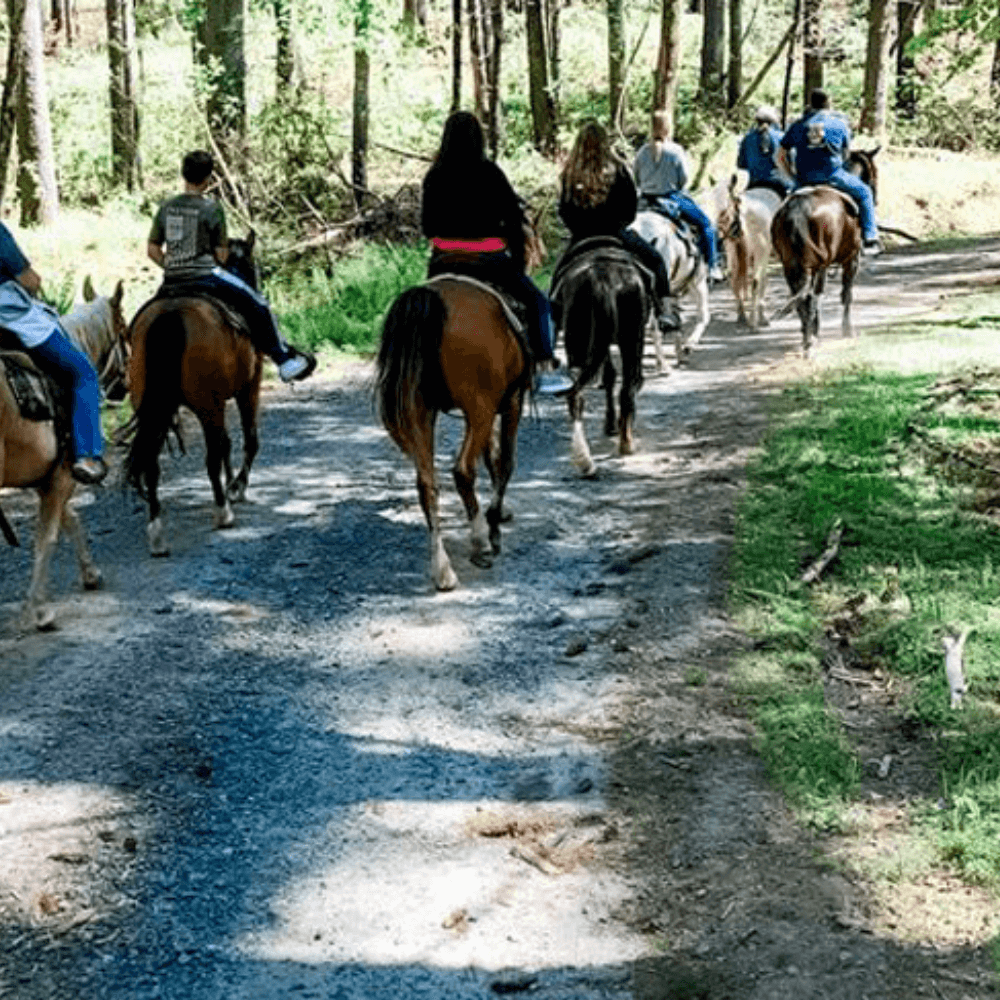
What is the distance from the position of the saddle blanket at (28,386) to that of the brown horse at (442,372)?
6.69 ft

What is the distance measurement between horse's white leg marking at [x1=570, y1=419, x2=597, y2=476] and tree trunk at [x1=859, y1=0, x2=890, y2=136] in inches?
862

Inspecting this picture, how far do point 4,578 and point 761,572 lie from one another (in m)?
5.23

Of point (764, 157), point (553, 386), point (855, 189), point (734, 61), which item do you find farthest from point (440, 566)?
point (734, 61)

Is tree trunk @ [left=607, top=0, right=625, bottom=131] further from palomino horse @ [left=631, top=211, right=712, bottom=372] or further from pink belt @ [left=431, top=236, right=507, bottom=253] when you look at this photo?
pink belt @ [left=431, top=236, right=507, bottom=253]

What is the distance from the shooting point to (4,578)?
32.7ft

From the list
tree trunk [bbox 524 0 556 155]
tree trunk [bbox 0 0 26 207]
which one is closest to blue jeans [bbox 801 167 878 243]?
tree trunk [bbox 0 0 26 207]

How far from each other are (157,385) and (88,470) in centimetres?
117

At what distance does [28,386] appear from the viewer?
27.9ft

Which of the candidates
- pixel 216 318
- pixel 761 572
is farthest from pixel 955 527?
pixel 216 318

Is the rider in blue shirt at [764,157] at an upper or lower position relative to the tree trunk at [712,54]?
lower

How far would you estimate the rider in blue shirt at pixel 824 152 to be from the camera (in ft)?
55.0

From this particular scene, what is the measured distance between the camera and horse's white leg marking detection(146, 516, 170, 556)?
1026cm

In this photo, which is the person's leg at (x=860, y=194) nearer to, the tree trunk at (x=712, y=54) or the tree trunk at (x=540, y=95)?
the tree trunk at (x=540, y=95)

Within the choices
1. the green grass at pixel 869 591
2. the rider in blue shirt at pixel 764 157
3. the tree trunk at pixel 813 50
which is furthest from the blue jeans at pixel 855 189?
the tree trunk at pixel 813 50
